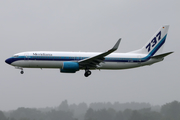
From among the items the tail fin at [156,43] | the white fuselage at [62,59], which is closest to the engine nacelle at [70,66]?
the white fuselage at [62,59]

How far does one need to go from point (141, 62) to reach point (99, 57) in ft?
30.0

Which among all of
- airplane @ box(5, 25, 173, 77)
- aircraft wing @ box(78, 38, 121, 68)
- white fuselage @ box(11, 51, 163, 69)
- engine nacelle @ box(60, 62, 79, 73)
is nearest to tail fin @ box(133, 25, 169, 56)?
airplane @ box(5, 25, 173, 77)

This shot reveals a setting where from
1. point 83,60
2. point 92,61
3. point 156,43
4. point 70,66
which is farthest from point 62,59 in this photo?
point 156,43

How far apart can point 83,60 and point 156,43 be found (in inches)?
659

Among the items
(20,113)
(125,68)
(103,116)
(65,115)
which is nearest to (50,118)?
(65,115)

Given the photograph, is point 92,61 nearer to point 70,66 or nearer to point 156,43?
point 70,66

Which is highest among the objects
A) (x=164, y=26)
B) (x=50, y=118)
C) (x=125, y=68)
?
(x=164, y=26)

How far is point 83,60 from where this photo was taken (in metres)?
44.0

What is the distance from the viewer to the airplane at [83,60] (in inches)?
1724

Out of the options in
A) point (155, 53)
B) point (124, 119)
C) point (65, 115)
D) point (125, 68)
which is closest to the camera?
point (125, 68)

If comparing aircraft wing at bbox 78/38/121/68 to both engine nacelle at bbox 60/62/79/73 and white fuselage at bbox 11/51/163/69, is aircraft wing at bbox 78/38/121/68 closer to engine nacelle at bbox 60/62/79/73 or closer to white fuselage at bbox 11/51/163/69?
engine nacelle at bbox 60/62/79/73

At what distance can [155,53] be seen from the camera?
5222cm

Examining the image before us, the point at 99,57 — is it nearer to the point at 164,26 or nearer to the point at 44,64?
the point at 44,64

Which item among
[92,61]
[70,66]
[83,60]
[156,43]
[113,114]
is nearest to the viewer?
[70,66]
